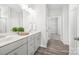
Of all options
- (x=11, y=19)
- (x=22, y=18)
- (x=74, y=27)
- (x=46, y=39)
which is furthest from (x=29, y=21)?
(x=74, y=27)

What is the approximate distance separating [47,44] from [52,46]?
7 cm

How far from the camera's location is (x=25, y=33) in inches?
44.6

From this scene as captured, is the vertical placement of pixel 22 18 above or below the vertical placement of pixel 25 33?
above

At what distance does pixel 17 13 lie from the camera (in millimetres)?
1113

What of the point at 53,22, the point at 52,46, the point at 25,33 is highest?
the point at 53,22
